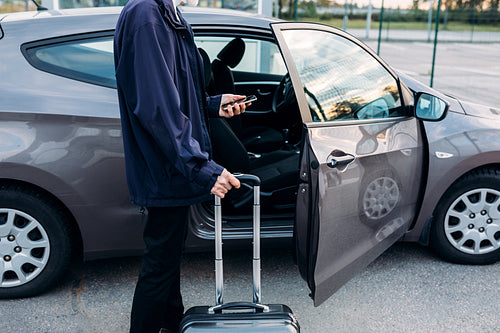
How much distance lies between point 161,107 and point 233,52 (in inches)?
75.7

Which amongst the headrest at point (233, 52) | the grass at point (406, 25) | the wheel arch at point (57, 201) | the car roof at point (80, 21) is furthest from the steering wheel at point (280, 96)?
the grass at point (406, 25)

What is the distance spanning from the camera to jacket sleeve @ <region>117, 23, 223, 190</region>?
71.8 inches

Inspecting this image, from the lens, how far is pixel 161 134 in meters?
1.86

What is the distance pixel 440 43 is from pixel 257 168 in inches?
706

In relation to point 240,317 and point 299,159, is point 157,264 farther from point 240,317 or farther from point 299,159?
point 299,159

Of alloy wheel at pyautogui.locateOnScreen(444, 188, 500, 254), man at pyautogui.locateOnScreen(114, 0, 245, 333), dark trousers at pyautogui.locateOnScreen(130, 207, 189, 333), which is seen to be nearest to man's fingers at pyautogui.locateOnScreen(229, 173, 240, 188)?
man at pyautogui.locateOnScreen(114, 0, 245, 333)

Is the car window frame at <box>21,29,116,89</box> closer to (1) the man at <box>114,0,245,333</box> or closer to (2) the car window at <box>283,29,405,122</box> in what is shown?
(1) the man at <box>114,0,245,333</box>

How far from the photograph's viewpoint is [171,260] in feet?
7.13

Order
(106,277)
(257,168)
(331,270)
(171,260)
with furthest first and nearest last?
(257,168) → (106,277) → (331,270) → (171,260)

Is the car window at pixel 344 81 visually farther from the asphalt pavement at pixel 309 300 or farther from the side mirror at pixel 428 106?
the asphalt pavement at pixel 309 300

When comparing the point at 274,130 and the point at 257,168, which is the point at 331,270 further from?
the point at 274,130

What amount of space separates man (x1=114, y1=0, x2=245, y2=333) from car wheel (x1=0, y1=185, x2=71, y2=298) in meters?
0.77

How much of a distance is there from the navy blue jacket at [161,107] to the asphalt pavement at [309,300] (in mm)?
1047

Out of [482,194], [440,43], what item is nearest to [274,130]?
[482,194]
